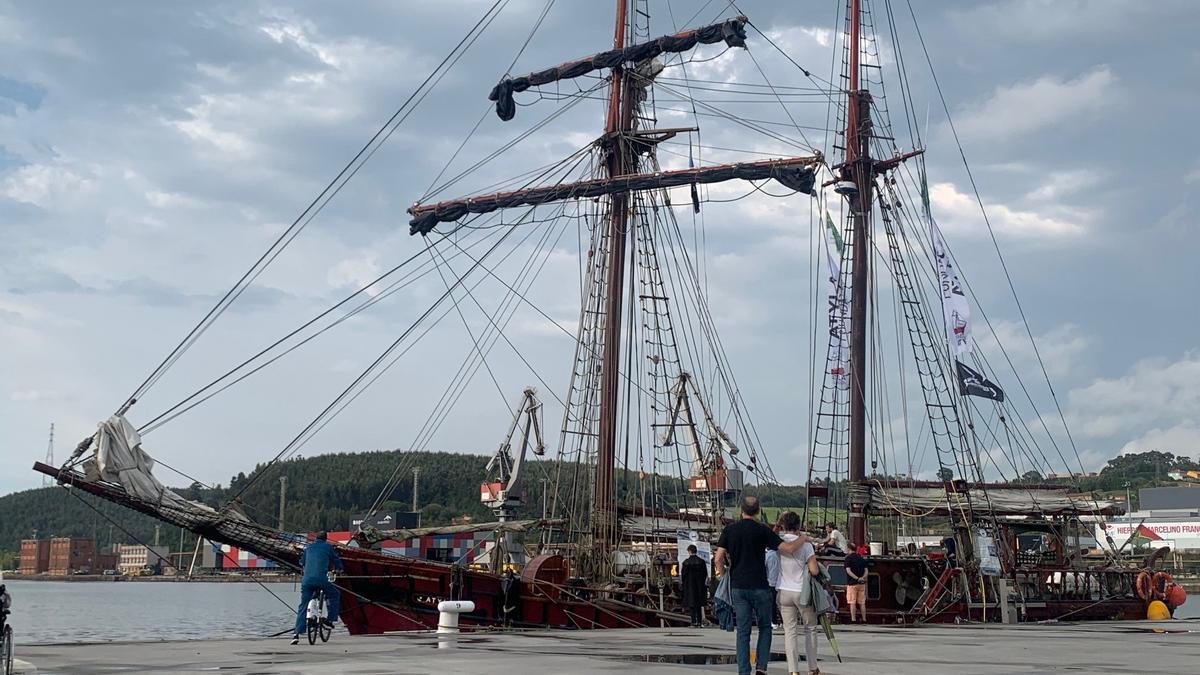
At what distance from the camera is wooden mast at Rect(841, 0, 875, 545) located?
120 feet

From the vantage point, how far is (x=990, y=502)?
34906 millimetres

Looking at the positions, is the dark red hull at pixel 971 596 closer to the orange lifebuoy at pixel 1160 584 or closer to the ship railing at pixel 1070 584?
the ship railing at pixel 1070 584

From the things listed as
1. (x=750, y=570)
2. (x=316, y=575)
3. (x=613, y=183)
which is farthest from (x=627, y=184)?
(x=750, y=570)

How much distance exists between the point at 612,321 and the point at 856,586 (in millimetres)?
11515

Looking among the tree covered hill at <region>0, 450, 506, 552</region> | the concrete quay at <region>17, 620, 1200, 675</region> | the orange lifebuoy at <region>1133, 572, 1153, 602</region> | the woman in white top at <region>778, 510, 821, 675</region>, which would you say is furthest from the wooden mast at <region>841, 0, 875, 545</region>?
the tree covered hill at <region>0, 450, 506, 552</region>

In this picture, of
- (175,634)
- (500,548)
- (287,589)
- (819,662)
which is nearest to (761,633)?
(819,662)

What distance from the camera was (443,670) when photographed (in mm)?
12094

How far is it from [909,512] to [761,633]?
2540 centimetres

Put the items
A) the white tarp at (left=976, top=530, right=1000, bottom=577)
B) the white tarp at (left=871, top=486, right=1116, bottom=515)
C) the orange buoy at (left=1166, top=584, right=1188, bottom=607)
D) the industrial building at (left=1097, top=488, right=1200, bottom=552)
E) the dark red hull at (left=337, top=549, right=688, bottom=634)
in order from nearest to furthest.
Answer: the dark red hull at (left=337, top=549, right=688, bottom=634) < the white tarp at (left=976, top=530, right=1000, bottom=577) < the white tarp at (left=871, top=486, right=1116, bottom=515) < the orange buoy at (left=1166, top=584, right=1188, bottom=607) < the industrial building at (left=1097, top=488, right=1200, bottom=552)

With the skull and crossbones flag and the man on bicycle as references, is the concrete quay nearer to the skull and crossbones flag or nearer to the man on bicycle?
the man on bicycle

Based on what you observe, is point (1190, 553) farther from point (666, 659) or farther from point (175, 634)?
point (666, 659)

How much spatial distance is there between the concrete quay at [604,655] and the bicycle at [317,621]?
35cm

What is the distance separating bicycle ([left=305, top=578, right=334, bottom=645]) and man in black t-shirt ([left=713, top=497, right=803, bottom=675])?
8.19 metres

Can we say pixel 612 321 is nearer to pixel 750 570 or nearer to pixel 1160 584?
pixel 1160 584
